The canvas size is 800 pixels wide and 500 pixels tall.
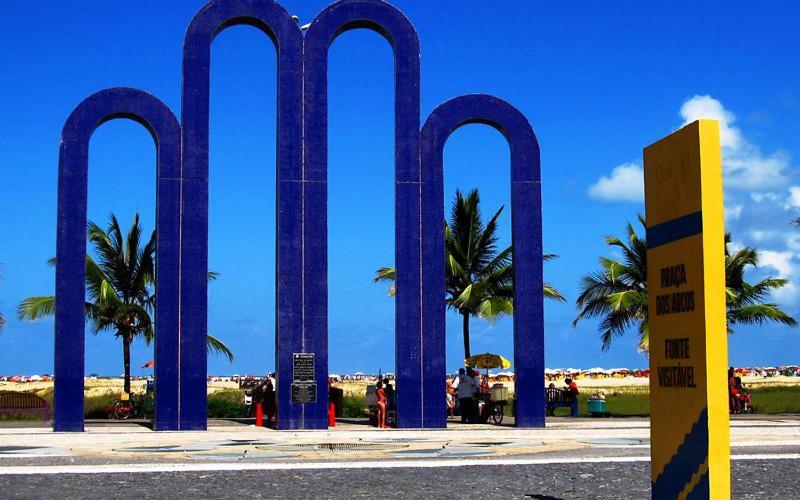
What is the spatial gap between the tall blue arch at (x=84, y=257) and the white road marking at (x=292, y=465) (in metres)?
7.79

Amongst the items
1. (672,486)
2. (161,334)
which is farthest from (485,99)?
(672,486)

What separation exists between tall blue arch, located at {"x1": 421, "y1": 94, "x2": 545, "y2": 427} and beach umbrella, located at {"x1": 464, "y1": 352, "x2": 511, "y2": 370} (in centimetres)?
774

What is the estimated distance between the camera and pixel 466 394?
26812mm

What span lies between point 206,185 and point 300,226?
234 cm

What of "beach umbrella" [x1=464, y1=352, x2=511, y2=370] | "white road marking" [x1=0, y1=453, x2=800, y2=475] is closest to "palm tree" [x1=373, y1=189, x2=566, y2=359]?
"beach umbrella" [x1=464, y1=352, x2=511, y2=370]

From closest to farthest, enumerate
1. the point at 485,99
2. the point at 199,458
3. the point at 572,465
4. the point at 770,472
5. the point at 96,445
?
1. the point at 770,472
2. the point at 572,465
3. the point at 199,458
4. the point at 96,445
5. the point at 485,99

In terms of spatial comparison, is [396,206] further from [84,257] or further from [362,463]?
[362,463]

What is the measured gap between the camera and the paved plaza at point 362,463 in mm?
12688

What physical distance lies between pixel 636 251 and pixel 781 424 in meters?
11.3

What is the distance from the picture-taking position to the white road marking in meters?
14.8

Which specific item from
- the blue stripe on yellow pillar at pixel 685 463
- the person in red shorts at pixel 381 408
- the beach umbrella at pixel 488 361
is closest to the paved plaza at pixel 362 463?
the person in red shorts at pixel 381 408

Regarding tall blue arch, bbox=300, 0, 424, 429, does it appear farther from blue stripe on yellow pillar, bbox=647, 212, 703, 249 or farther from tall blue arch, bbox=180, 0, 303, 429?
blue stripe on yellow pillar, bbox=647, 212, 703, 249

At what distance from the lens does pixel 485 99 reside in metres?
25.4

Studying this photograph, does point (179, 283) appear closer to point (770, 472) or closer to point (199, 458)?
point (199, 458)
